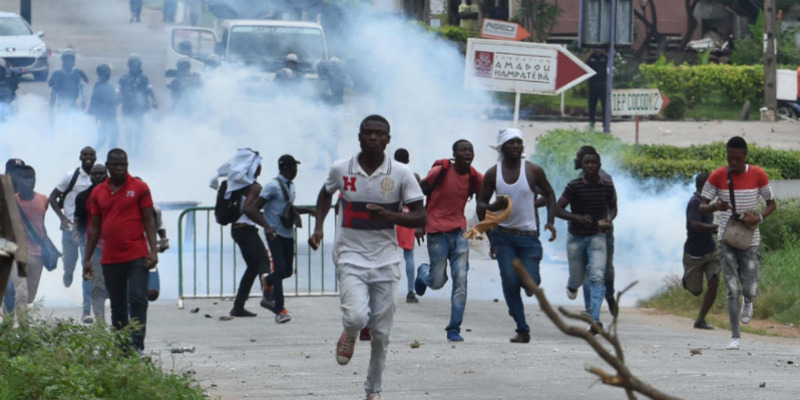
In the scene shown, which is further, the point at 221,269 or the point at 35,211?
the point at 221,269

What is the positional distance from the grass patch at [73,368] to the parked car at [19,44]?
1959 cm

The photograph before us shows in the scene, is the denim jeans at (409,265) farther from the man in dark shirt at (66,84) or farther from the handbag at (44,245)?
the man in dark shirt at (66,84)

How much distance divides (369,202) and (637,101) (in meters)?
11.0

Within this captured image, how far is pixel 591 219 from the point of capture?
10.5 m

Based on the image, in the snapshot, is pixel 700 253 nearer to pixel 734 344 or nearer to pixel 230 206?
pixel 734 344

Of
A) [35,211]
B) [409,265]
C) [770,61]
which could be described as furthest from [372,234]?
[770,61]

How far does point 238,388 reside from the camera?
8.12 m

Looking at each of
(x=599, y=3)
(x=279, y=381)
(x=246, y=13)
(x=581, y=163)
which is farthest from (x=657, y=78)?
(x=279, y=381)

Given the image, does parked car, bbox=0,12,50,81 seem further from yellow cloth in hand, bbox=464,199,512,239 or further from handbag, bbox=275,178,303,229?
yellow cloth in hand, bbox=464,199,512,239

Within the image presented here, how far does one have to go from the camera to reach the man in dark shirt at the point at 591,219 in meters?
10.5

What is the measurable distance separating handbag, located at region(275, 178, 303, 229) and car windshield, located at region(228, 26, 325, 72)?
12155 mm

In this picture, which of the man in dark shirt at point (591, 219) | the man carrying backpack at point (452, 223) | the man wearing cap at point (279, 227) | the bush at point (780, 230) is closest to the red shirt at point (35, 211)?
the man wearing cap at point (279, 227)

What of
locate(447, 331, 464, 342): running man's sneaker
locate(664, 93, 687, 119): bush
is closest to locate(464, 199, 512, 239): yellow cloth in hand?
locate(447, 331, 464, 342): running man's sneaker

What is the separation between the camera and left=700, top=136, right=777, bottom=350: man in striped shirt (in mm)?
9648
